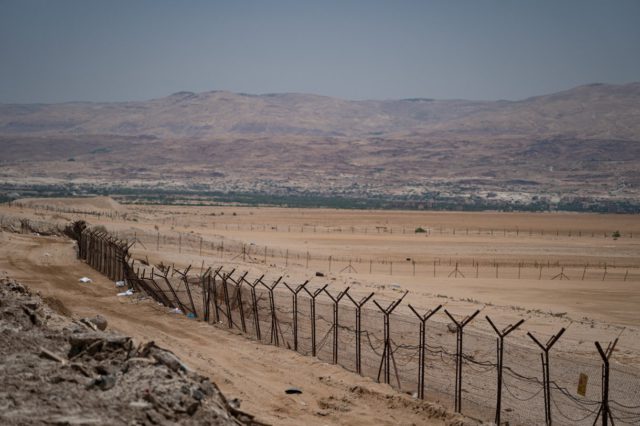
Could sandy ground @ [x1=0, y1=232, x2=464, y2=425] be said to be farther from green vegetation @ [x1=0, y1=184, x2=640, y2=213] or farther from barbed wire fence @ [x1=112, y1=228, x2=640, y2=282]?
green vegetation @ [x1=0, y1=184, x2=640, y2=213]

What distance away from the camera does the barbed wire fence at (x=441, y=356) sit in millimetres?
15406

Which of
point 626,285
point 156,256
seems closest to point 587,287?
point 626,285

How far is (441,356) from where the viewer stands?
18.5m

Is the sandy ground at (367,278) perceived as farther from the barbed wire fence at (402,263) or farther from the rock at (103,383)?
the rock at (103,383)

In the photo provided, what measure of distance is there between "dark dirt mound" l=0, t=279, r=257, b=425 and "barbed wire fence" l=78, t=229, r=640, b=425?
5850 mm

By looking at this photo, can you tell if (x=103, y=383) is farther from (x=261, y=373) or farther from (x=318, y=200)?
(x=318, y=200)

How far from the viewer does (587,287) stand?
39719 mm

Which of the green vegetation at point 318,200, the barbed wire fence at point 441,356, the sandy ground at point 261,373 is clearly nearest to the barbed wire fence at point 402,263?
the barbed wire fence at point 441,356

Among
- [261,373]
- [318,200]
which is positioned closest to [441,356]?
[261,373]

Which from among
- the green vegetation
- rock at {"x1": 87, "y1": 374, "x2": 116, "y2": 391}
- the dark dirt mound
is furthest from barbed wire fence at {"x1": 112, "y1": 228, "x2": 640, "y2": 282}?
the green vegetation

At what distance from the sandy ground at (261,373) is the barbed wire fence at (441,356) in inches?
26.3

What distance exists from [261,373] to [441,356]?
4.45 meters

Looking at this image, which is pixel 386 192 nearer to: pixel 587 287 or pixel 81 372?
pixel 587 287

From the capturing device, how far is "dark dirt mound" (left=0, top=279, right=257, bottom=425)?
10.3 metres
